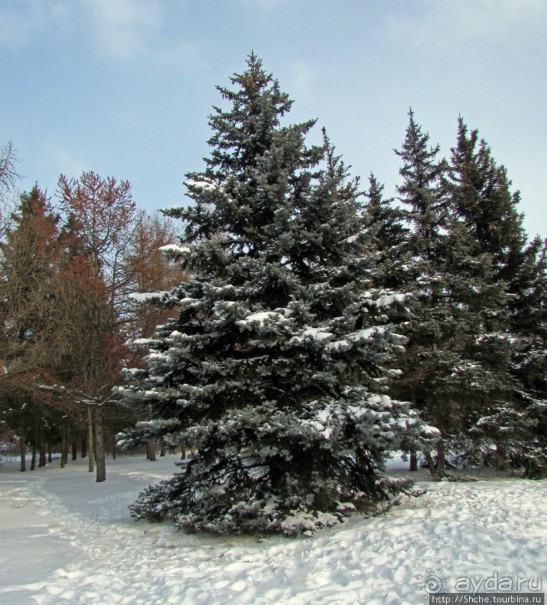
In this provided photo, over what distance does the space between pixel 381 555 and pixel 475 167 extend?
52.4 feet

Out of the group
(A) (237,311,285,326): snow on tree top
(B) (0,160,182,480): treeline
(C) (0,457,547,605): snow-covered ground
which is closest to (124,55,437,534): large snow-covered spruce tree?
(A) (237,311,285,326): snow on tree top

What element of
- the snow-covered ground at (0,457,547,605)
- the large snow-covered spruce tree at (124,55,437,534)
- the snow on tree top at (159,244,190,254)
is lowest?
the snow-covered ground at (0,457,547,605)

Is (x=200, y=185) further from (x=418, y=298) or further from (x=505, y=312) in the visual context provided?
(x=505, y=312)

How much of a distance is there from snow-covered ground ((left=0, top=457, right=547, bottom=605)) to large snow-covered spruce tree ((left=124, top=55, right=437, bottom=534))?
0.61 m

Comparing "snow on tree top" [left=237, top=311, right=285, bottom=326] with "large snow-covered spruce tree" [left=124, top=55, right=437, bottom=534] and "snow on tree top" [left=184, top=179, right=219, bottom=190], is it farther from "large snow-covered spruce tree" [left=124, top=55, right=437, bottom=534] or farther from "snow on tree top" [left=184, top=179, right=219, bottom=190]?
"snow on tree top" [left=184, top=179, right=219, bottom=190]

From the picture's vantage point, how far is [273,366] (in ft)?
24.2

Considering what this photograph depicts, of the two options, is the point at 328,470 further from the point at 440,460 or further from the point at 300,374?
the point at 440,460

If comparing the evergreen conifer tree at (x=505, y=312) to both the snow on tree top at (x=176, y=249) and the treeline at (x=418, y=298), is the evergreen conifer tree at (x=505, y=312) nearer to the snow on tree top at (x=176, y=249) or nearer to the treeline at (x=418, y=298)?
the treeline at (x=418, y=298)

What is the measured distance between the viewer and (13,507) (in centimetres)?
1186

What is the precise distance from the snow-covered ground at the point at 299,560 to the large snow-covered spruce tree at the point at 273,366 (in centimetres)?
61

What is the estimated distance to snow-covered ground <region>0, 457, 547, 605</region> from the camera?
4.36 metres

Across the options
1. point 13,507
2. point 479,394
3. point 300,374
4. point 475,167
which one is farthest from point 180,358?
point 475,167

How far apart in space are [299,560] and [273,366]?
2946mm

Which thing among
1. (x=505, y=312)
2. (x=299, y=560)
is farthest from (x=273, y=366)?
(x=505, y=312)
